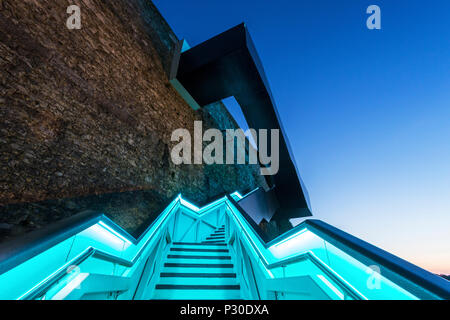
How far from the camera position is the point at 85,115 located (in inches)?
150

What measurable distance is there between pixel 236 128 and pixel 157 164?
6.59 m

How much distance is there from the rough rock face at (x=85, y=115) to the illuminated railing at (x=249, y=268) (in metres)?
1.29

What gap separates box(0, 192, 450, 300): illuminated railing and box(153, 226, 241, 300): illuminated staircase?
152 millimetres

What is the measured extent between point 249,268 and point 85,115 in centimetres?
408

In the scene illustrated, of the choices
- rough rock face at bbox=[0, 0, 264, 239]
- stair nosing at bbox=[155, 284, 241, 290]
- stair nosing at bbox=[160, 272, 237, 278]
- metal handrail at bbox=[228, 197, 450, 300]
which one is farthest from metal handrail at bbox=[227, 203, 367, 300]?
rough rock face at bbox=[0, 0, 264, 239]

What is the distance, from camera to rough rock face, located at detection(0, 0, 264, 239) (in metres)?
2.87

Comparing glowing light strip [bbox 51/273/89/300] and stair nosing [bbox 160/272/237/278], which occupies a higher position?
glowing light strip [bbox 51/273/89/300]

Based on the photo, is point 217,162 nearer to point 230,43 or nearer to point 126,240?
point 230,43

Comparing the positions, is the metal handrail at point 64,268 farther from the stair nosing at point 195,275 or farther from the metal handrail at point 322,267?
the metal handrail at point 322,267

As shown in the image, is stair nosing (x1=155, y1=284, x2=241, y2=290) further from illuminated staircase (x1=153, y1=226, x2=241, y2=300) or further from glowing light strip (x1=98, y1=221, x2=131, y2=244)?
glowing light strip (x1=98, y1=221, x2=131, y2=244)

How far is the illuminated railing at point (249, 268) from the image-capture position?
2.59 ft

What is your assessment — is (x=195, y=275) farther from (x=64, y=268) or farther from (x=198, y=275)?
(x=64, y=268)
